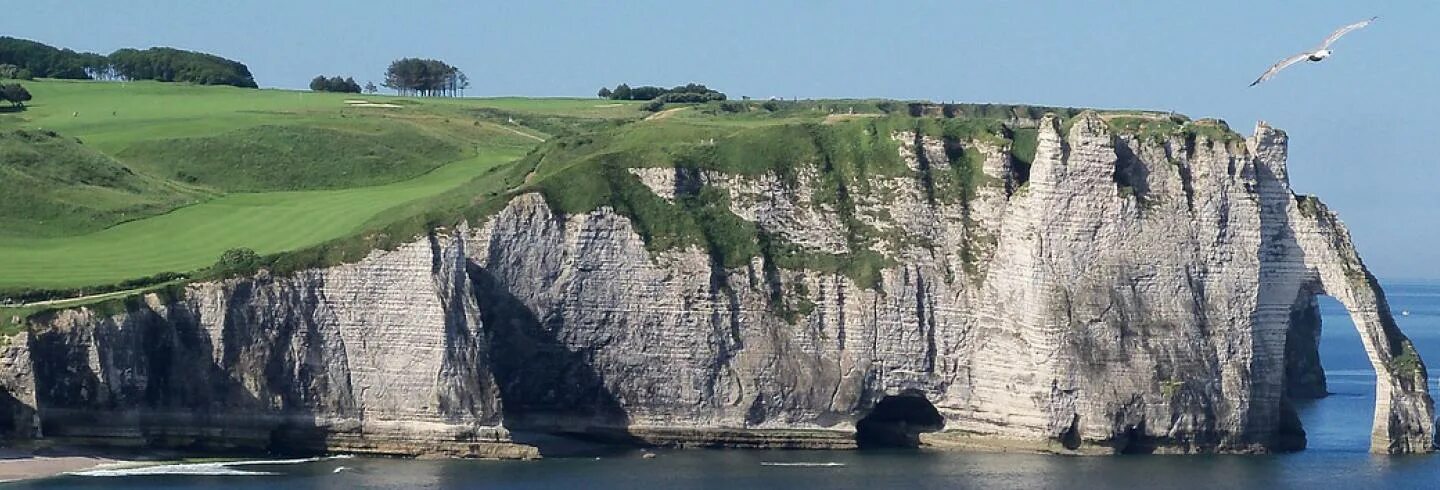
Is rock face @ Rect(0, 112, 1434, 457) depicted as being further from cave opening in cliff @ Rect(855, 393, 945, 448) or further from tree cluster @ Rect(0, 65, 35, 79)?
tree cluster @ Rect(0, 65, 35, 79)

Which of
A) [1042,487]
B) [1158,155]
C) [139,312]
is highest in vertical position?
[1158,155]

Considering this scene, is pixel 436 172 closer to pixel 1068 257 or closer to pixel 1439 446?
pixel 1068 257

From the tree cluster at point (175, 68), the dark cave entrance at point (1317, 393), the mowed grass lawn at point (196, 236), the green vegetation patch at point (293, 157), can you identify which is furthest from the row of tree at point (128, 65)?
the dark cave entrance at point (1317, 393)

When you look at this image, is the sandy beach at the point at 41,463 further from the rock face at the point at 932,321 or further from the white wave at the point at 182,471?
the rock face at the point at 932,321

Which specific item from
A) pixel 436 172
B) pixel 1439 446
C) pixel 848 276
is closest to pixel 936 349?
pixel 848 276

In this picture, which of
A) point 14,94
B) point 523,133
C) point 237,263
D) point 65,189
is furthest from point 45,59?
point 237,263

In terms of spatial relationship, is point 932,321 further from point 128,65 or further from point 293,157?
point 128,65

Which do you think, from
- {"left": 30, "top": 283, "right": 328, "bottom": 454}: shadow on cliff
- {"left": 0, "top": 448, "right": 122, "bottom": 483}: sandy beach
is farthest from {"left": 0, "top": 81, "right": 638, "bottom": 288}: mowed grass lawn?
{"left": 0, "top": 448, "right": 122, "bottom": 483}: sandy beach
